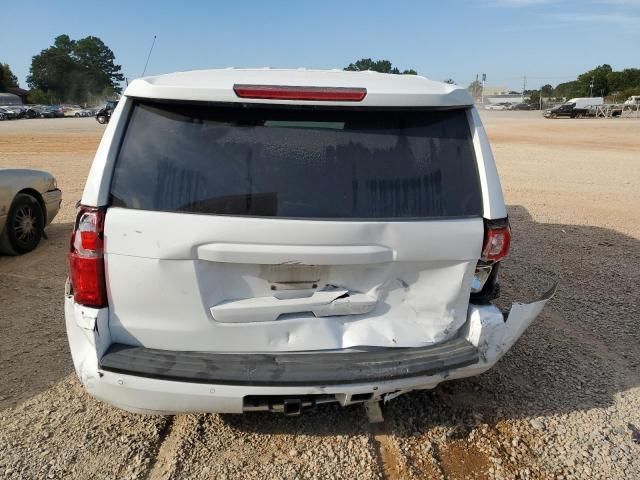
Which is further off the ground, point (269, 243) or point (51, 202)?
point (269, 243)

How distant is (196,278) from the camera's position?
252 cm

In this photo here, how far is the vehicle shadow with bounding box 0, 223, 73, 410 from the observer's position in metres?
3.69

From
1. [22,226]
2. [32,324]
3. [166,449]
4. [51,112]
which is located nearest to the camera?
[166,449]

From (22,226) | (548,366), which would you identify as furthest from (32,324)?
(548,366)

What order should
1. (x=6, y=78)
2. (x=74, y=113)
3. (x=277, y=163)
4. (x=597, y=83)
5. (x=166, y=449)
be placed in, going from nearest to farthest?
(x=277, y=163), (x=166, y=449), (x=74, y=113), (x=597, y=83), (x=6, y=78)

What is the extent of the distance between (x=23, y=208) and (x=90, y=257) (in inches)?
190

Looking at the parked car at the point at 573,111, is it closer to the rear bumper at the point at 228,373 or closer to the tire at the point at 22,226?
the tire at the point at 22,226

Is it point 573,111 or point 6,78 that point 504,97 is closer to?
point 573,111

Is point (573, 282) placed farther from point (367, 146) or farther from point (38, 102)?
point (38, 102)

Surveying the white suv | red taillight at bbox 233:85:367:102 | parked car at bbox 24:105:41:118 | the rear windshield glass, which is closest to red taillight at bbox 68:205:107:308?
the white suv

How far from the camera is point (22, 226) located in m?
6.59

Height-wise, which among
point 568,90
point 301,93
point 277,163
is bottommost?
point 277,163

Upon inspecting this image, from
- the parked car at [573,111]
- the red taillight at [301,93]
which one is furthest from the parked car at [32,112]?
the red taillight at [301,93]

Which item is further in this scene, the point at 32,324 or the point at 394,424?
the point at 32,324
